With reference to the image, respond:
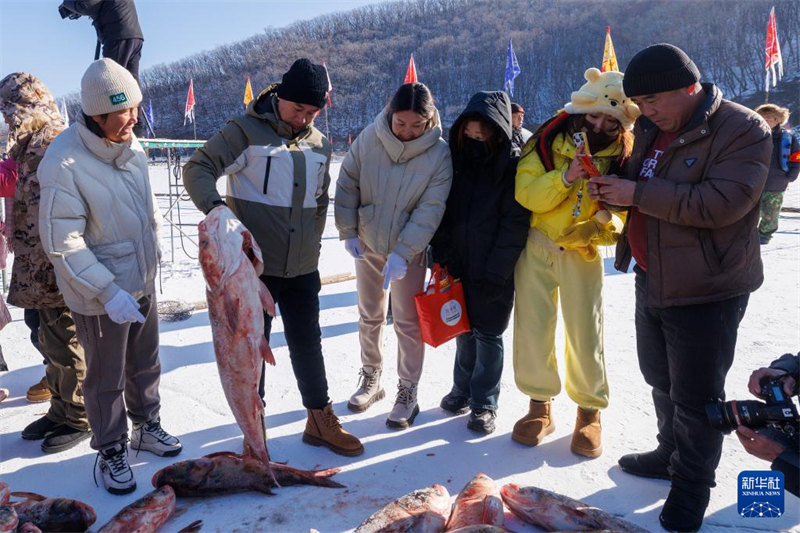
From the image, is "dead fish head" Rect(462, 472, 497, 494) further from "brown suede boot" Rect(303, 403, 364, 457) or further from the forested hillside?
the forested hillside

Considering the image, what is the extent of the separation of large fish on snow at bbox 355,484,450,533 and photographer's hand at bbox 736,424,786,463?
4.21ft

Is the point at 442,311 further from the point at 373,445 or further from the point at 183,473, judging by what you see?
the point at 183,473

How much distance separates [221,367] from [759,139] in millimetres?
2566

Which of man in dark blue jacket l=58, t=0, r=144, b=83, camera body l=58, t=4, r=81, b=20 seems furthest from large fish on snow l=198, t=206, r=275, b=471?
camera body l=58, t=4, r=81, b=20

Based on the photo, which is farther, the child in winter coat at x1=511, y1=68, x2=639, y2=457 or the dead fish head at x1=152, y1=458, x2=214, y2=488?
the child in winter coat at x1=511, y1=68, x2=639, y2=457

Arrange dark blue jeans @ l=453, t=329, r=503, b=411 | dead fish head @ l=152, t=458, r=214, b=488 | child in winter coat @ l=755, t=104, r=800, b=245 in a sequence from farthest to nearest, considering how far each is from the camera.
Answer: child in winter coat @ l=755, t=104, r=800, b=245
dark blue jeans @ l=453, t=329, r=503, b=411
dead fish head @ l=152, t=458, r=214, b=488

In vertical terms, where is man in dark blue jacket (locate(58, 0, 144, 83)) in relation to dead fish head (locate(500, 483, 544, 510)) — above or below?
above

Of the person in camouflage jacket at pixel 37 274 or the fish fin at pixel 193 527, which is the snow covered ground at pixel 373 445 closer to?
the fish fin at pixel 193 527

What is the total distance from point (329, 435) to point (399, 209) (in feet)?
4.61

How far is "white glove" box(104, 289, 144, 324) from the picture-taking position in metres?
2.80

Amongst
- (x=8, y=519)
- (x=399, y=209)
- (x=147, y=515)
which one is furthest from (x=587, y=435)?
(x=8, y=519)

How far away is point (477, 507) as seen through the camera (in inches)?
103

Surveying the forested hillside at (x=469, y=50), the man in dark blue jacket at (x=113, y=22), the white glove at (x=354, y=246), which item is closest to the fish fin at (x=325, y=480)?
the white glove at (x=354, y=246)

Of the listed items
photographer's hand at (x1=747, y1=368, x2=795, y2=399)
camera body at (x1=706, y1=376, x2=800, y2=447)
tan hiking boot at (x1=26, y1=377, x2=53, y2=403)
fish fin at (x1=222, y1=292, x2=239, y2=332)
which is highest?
fish fin at (x1=222, y1=292, x2=239, y2=332)
